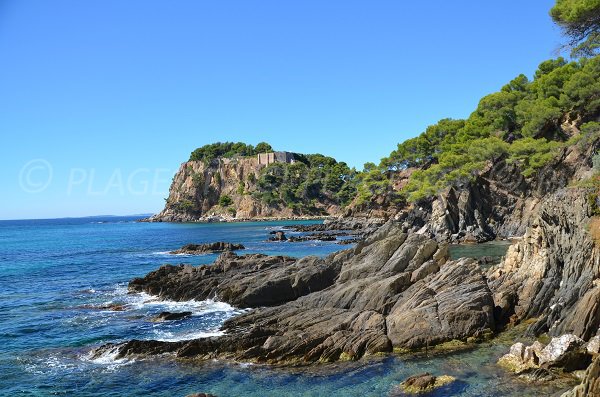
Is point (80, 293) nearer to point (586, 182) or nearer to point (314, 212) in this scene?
point (586, 182)

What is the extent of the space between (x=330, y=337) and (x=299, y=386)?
151 inches

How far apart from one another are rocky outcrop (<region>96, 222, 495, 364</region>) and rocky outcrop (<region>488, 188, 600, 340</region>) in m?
1.95

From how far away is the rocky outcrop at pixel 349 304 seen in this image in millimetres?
21406

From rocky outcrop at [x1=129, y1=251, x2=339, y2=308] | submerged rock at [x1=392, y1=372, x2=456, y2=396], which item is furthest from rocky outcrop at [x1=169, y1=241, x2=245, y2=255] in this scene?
submerged rock at [x1=392, y1=372, x2=456, y2=396]

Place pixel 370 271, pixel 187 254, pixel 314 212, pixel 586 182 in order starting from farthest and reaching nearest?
pixel 314 212
pixel 187 254
pixel 370 271
pixel 586 182

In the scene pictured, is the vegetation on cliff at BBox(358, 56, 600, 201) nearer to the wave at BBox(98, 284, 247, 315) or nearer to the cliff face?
the wave at BBox(98, 284, 247, 315)

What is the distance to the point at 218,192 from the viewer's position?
18225 cm

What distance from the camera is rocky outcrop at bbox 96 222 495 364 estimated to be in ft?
70.2

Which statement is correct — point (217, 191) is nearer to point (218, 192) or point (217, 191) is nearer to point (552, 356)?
point (218, 192)

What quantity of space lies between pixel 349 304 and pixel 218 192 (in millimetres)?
159053

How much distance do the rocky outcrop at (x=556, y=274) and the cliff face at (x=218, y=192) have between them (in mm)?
140849

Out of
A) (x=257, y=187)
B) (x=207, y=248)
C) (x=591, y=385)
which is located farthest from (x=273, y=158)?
(x=591, y=385)

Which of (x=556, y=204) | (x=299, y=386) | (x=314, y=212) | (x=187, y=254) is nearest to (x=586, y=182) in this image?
(x=556, y=204)

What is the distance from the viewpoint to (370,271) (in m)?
31.9
